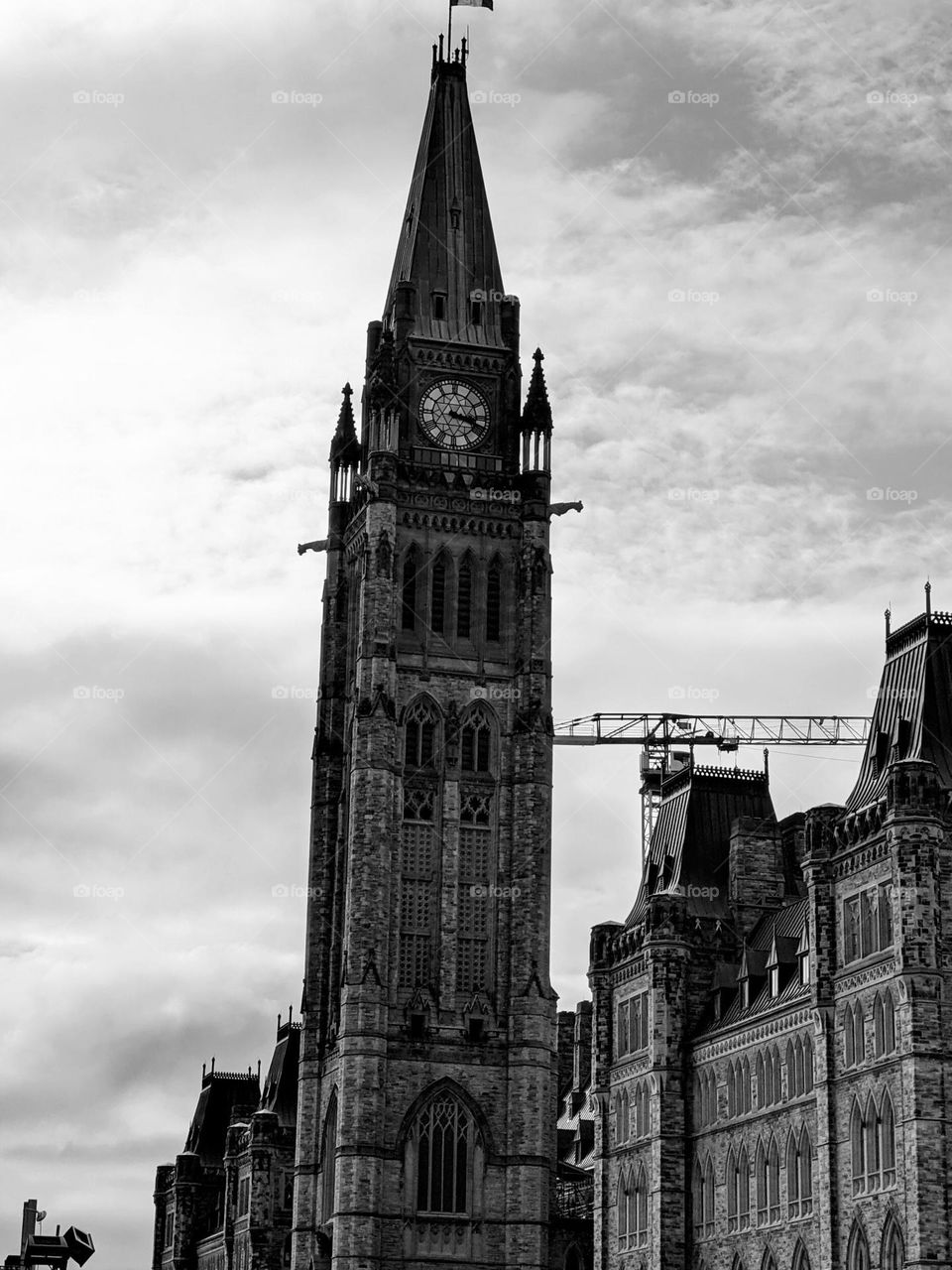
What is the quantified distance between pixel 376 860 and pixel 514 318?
1296 inches

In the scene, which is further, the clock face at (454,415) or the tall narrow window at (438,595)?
the clock face at (454,415)

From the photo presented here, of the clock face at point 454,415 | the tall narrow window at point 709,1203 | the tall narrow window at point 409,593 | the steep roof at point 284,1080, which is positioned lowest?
the tall narrow window at point 709,1203

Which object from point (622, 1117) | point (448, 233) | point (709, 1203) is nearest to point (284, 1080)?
A: point (622, 1117)

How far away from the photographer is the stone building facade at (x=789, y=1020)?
77.2 meters

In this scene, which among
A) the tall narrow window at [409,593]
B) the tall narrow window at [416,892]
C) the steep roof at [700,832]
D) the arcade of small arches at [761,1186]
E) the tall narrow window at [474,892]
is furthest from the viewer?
the tall narrow window at [409,593]

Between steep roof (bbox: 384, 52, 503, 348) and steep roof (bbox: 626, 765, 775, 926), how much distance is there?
108 ft

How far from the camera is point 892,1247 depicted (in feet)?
253

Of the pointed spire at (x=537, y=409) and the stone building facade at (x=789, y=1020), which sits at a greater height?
the pointed spire at (x=537, y=409)

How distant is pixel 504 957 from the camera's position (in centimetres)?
11750

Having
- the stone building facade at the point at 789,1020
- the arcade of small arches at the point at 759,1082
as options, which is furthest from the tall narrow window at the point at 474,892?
the arcade of small arches at the point at 759,1082

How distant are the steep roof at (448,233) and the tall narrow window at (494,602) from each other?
13440mm

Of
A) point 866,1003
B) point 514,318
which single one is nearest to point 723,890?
point 866,1003

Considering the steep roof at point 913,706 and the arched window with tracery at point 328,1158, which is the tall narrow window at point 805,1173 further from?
the arched window with tracery at point 328,1158

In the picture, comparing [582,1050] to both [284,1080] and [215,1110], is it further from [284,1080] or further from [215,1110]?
[215,1110]
